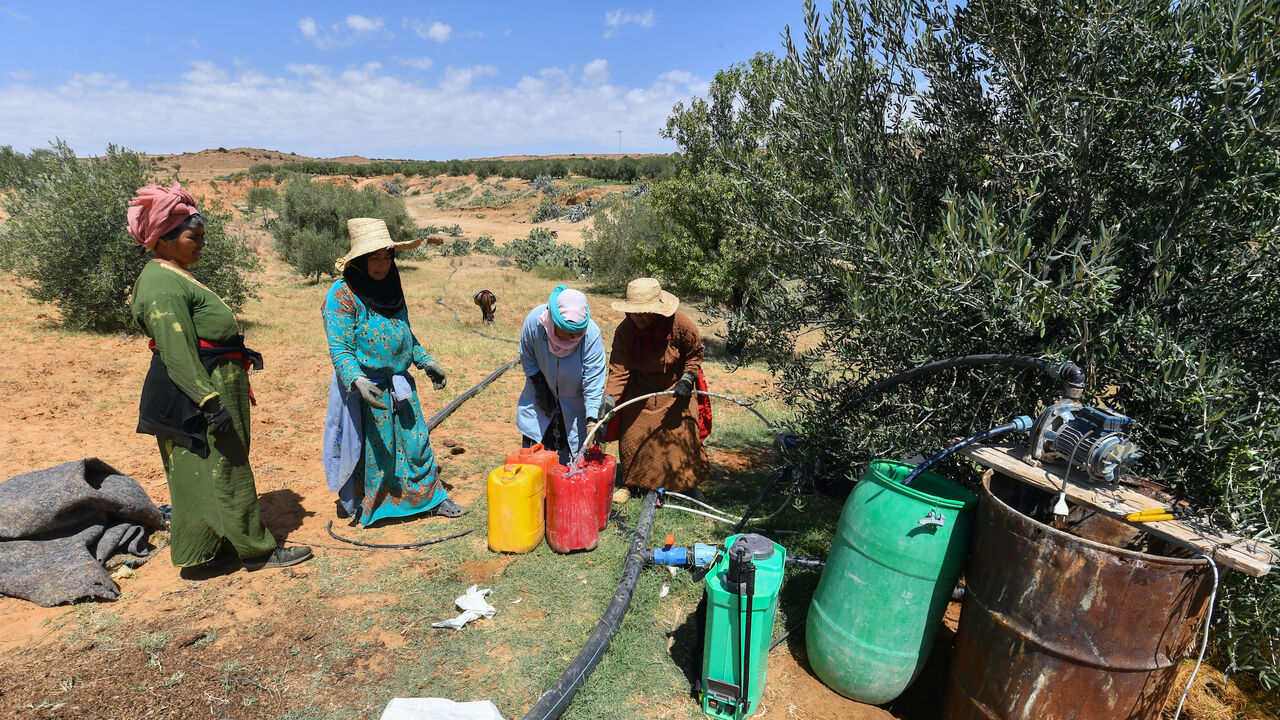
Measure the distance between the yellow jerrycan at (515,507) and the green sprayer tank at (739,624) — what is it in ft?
5.47

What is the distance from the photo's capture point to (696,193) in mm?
12547

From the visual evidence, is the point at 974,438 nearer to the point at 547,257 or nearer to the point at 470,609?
the point at 470,609

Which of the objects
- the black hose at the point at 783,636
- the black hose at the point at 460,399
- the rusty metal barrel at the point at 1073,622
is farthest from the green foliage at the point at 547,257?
the rusty metal barrel at the point at 1073,622

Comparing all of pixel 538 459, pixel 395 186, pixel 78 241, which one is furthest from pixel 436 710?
pixel 395 186

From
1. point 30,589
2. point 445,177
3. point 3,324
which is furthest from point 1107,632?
point 445,177

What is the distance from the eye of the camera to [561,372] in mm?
4941

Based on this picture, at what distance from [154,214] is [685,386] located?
3.56 m

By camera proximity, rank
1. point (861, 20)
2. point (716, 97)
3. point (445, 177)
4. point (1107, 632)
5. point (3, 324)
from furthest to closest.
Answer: point (445, 177) → point (716, 97) → point (3, 324) → point (861, 20) → point (1107, 632)

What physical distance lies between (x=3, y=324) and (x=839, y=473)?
12.9 meters

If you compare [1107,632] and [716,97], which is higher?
[716,97]

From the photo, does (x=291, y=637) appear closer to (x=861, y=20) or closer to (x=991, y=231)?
(x=991, y=231)

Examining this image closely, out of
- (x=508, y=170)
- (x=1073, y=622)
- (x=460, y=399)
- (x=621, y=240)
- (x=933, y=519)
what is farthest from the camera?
(x=508, y=170)

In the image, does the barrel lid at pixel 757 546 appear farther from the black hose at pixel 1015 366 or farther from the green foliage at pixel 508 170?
the green foliage at pixel 508 170

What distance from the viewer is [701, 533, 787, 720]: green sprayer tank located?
3002 mm
